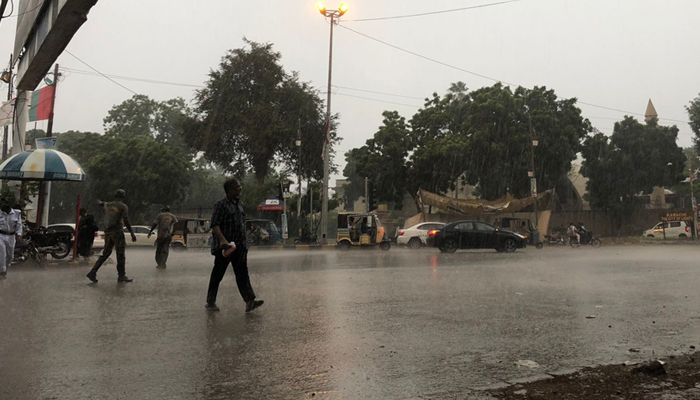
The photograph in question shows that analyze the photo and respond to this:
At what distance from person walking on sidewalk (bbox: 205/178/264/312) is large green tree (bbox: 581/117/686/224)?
133 ft

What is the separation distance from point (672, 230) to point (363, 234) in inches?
1043

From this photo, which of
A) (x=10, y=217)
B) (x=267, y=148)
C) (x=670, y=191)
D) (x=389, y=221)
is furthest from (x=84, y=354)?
(x=670, y=191)

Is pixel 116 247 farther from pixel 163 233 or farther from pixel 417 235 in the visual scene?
pixel 417 235

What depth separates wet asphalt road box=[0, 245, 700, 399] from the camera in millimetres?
4109

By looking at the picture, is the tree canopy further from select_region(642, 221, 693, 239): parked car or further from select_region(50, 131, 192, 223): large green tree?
select_region(50, 131, 192, 223): large green tree

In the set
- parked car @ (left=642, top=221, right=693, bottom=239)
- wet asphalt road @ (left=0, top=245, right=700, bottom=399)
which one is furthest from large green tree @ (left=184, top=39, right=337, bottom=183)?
wet asphalt road @ (left=0, top=245, right=700, bottom=399)

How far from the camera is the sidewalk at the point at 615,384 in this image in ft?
12.5

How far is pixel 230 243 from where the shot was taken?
7008 millimetres

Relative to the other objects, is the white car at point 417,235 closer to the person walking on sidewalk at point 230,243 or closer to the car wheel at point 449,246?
the car wheel at point 449,246

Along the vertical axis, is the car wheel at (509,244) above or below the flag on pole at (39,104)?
below

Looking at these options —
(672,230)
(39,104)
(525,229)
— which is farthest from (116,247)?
(672,230)

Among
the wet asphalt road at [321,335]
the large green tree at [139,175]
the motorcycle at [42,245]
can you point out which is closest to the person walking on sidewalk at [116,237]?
the wet asphalt road at [321,335]

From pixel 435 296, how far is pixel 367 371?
14.8 feet

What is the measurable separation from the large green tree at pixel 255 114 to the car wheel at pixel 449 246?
17511mm
